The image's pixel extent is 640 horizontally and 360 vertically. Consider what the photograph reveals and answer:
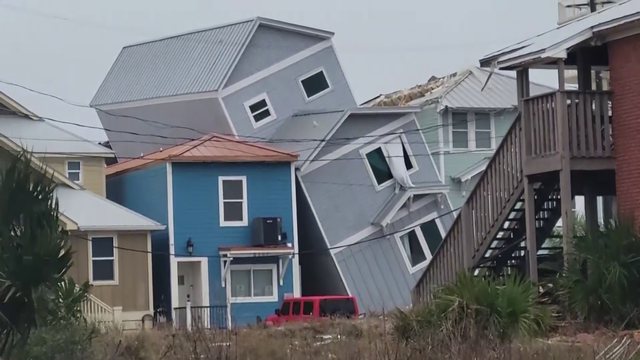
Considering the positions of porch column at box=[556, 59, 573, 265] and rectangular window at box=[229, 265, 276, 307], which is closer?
porch column at box=[556, 59, 573, 265]

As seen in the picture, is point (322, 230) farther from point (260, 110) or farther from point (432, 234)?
point (260, 110)

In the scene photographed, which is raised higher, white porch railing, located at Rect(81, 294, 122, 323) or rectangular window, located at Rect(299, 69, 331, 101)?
rectangular window, located at Rect(299, 69, 331, 101)

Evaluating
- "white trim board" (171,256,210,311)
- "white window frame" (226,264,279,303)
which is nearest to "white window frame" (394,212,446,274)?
"white window frame" (226,264,279,303)

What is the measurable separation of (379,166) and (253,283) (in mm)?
6290

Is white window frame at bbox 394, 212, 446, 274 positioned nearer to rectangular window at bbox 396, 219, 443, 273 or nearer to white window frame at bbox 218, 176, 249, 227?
rectangular window at bbox 396, 219, 443, 273

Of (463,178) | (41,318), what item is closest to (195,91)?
(463,178)

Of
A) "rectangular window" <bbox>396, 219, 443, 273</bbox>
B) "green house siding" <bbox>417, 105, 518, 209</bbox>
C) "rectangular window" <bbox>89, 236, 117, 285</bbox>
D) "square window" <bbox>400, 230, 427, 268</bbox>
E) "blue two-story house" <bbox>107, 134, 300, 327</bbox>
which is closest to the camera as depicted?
"rectangular window" <bbox>89, 236, 117, 285</bbox>

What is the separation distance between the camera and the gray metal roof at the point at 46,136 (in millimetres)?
39125

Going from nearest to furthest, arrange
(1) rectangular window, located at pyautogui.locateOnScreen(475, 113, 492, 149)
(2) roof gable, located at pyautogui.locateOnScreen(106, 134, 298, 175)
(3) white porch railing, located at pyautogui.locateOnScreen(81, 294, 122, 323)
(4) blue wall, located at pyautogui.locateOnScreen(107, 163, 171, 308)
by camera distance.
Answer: (3) white porch railing, located at pyautogui.locateOnScreen(81, 294, 122, 323) < (2) roof gable, located at pyautogui.locateOnScreen(106, 134, 298, 175) < (4) blue wall, located at pyautogui.locateOnScreen(107, 163, 171, 308) < (1) rectangular window, located at pyautogui.locateOnScreen(475, 113, 492, 149)

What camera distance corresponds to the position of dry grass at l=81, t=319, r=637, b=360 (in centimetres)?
1435

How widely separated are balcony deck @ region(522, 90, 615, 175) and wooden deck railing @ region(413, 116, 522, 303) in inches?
20.1

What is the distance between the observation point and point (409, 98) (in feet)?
157

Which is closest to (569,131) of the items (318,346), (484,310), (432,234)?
(484,310)

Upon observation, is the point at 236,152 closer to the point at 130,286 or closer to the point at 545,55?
the point at 130,286
